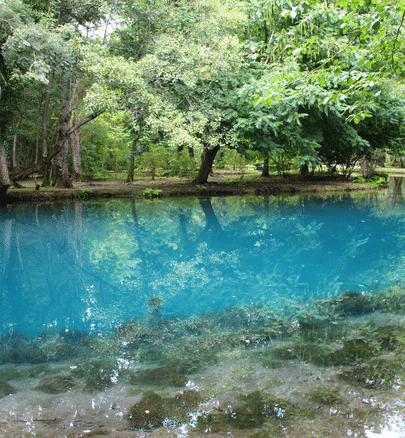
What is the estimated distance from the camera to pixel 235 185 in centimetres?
1862

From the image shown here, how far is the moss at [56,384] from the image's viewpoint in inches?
133

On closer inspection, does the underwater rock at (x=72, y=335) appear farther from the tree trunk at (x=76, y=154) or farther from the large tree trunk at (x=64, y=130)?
the tree trunk at (x=76, y=154)

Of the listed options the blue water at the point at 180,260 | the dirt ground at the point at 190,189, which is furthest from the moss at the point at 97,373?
the dirt ground at the point at 190,189

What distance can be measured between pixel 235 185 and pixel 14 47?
11183 millimetres

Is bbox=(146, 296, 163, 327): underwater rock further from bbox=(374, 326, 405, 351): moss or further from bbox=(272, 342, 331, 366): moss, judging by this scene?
bbox=(374, 326, 405, 351): moss

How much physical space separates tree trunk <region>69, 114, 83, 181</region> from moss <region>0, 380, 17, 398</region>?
57.4ft

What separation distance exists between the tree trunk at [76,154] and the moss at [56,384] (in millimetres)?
17540

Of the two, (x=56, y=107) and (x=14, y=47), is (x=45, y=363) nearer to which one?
(x=14, y=47)

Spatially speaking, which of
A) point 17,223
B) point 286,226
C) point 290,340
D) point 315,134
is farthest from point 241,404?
point 315,134

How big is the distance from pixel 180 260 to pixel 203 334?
11.9 feet

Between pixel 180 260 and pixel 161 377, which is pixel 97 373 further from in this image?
pixel 180 260

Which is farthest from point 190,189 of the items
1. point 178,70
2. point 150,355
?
point 150,355

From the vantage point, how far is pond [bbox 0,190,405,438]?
2928 millimetres

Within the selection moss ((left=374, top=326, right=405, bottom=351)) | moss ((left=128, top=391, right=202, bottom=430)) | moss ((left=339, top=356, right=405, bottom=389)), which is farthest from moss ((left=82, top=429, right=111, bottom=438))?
moss ((left=374, top=326, right=405, bottom=351))
